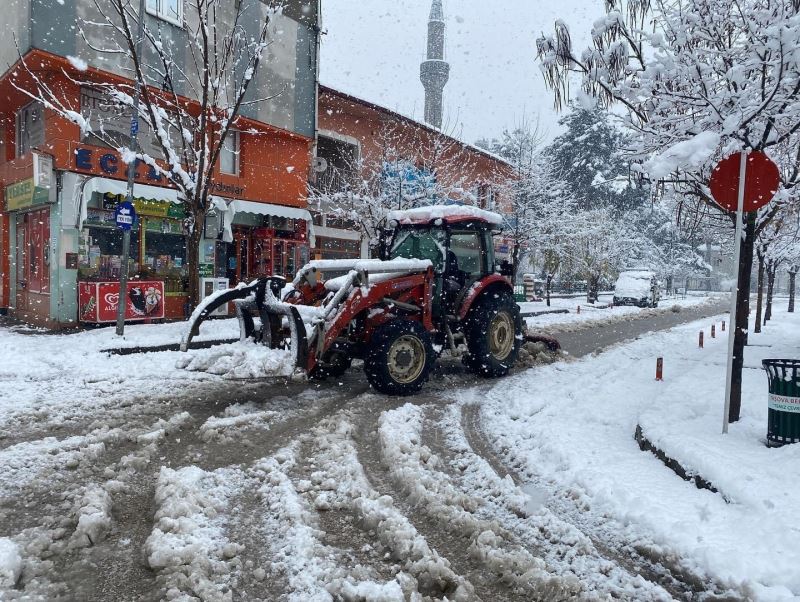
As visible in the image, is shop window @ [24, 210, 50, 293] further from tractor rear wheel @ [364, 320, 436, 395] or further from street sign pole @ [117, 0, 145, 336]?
tractor rear wheel @ [364, 320, 436, 395]

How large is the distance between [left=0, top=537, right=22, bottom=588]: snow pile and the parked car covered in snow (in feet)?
89.7

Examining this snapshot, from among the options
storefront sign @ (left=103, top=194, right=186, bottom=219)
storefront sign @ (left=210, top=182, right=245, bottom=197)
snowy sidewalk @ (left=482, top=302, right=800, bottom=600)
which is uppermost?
storefront sign @ (left=210, top=182, right=245, bottom=197)

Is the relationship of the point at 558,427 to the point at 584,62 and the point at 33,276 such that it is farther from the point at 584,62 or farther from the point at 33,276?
the point at 33,276

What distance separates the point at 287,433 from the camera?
5074 millimetres

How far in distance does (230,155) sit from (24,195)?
5442 millimetres

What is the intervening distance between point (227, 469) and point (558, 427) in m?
3.18

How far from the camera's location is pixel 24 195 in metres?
13.4

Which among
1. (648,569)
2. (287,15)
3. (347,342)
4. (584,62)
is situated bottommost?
(648,569)

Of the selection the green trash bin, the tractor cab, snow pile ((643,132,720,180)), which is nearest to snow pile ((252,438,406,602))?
the green trash bin

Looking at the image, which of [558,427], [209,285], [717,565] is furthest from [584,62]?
[209,285]

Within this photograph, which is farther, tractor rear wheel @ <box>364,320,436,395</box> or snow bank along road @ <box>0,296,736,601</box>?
tractor rear wheel @ <box>364,320,436,395</box>

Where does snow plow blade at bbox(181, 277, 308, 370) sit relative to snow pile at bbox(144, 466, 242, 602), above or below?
above

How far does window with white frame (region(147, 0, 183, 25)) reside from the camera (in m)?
13.4

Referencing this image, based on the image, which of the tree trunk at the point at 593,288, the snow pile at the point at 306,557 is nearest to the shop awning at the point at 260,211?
the snow pile at the point at 306,557
